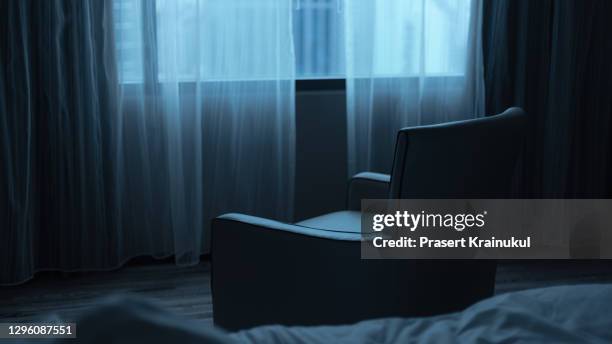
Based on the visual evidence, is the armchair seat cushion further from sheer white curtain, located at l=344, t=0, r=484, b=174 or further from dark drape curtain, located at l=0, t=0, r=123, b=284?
dark drape curtain, located at l=0, t=0, r=123, b=284

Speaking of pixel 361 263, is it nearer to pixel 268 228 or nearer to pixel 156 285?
pixel 268 228

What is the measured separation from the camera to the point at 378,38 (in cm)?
323

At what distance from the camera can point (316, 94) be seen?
3334 millimetres

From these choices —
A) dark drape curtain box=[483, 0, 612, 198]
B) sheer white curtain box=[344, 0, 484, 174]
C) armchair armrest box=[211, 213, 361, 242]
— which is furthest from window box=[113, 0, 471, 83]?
armchair armrest box=[211, 213, 361, 242]

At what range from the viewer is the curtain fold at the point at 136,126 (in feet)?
9.61

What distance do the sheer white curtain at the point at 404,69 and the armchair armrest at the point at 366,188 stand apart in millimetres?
577

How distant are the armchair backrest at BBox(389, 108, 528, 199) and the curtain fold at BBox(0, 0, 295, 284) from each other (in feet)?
4.75

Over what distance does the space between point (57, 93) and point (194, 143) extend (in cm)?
63

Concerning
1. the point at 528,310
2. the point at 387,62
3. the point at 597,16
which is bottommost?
the point at 528,310

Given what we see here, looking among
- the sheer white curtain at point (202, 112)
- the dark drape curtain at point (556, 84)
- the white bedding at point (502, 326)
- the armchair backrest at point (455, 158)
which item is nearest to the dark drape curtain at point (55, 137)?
the sheer white curtain at point (202, 112)

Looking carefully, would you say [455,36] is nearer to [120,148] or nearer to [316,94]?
[316,94]

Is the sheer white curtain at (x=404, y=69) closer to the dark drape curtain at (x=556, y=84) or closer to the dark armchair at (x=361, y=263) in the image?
the dark drape curtain at (x=556, y=84)

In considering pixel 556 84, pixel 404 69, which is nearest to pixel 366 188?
pixel 404 69

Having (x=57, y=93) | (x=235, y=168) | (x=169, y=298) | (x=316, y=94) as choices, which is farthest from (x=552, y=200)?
(x=57, y=93)
